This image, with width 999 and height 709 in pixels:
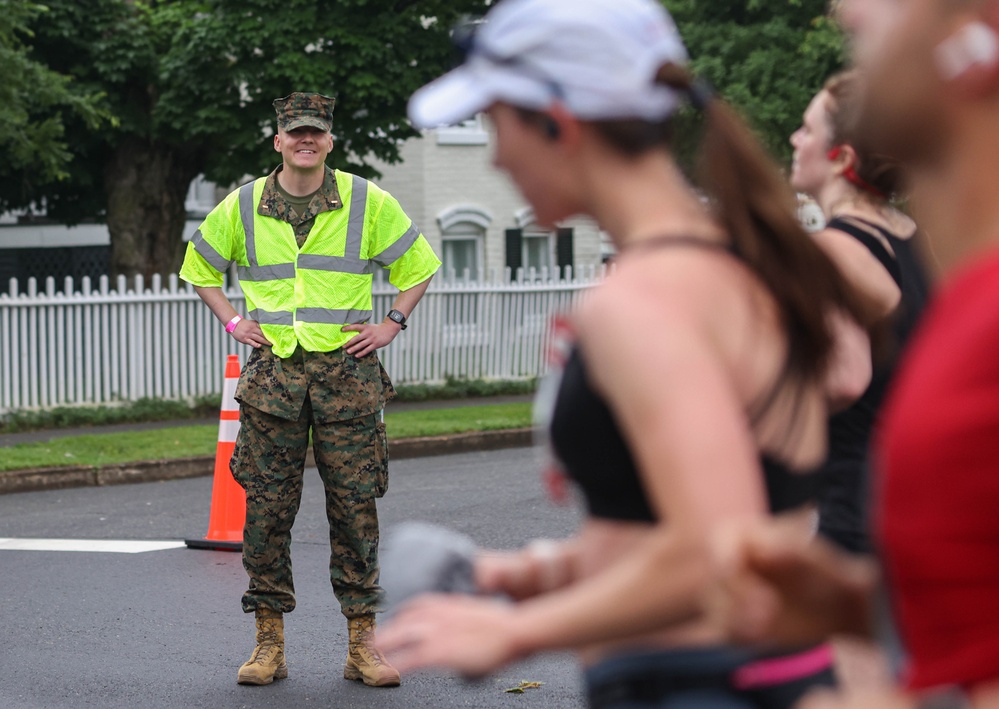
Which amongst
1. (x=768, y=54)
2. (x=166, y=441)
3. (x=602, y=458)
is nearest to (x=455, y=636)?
(x=602, y=458)

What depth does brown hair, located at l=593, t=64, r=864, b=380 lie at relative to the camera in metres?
2.07

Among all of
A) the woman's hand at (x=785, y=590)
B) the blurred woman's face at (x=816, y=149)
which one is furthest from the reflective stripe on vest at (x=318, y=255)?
the woman's hand at (x=785, y=590)

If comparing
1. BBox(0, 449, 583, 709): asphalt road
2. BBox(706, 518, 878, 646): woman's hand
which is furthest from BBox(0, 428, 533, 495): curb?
BBox(706, 518, 878, 646): woman's hand

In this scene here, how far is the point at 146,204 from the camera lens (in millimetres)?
23312

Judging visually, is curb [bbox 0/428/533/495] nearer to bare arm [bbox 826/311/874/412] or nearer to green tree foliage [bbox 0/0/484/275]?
green tree foliage [bbox 0/0/484/275]

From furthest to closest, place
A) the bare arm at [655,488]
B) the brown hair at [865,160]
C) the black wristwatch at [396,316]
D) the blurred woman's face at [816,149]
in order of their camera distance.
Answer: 1. the black wristwatch at [396,316]
2. the blurred woman's face at [816,149]
3. the brown hair at [865,160]
4. the bare arm at [655,488]

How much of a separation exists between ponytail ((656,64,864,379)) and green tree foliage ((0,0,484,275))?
18993mm

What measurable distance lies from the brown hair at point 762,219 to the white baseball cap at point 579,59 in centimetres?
3

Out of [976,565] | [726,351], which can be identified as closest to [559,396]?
[726,351]

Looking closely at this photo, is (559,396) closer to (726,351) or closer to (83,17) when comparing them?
(726,351)

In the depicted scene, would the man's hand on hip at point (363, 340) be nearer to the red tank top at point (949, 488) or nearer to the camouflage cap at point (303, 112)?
the camouflage cap at point (303, 112)

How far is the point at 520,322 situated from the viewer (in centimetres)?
2206

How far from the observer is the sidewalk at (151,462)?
501 inches

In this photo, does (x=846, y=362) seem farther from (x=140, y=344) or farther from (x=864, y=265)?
(x=140, y=344)
